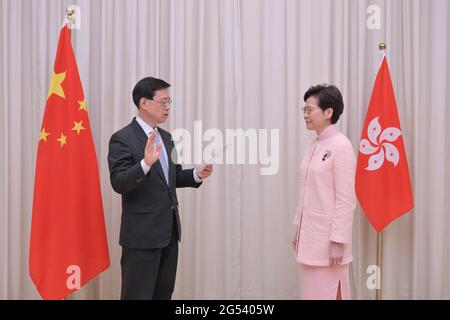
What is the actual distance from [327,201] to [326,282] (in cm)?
43

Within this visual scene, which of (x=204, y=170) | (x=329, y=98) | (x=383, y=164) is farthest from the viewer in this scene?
(x=383, y=164)

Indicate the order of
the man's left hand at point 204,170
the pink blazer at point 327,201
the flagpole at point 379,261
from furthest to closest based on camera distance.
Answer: the flagpole at point 379,261 < the man's left hand at point 204,170 < the pink blazer at point 327,201

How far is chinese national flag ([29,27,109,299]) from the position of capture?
2561mm

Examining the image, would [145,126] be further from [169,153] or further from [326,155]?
[326,155]

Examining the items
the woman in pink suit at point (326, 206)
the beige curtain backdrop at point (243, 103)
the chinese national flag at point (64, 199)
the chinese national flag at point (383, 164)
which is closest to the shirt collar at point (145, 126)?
the chinese national flag at point (64, 199)

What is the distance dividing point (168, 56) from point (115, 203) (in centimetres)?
110

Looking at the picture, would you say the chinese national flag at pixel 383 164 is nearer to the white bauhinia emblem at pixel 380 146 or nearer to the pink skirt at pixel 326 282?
the white bauhinia emblem at pixel 380 146

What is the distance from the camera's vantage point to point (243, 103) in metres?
3.12

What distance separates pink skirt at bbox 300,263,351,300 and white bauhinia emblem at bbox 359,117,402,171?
Answer: 2.70ft

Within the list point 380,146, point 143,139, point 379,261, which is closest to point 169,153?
point 143,139

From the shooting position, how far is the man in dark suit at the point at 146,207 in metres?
2.24

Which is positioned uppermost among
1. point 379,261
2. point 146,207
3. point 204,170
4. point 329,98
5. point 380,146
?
point 329,98

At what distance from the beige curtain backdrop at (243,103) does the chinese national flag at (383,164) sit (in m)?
0.22
